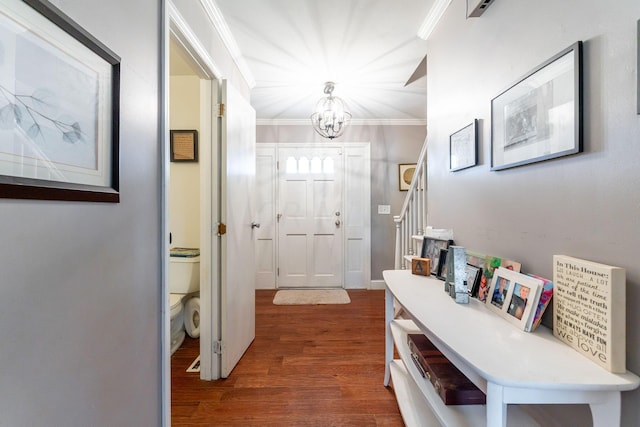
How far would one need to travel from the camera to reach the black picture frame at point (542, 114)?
790 mm

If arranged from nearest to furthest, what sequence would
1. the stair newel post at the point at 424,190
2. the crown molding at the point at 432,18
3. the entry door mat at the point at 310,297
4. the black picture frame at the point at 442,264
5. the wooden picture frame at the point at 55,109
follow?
the wooden picture frame at the point at 55,109 < the black picture frame at the point at 442,264 < the crown molding at the point at 432,18 < the stair newel post at the point at 424,190 < the entry door mat at the point at 310,297

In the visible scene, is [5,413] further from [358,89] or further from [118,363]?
[358,89]

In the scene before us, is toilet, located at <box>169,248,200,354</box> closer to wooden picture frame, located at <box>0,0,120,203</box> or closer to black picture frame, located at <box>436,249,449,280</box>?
wooden picture frame, located at <box>0,0,120,203</box>

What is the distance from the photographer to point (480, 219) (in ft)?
4.26

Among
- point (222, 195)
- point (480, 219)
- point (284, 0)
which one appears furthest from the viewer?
point (222, 195)

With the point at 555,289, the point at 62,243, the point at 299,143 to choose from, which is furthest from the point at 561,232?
the point at 299,143

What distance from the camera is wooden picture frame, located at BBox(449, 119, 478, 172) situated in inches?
51.7

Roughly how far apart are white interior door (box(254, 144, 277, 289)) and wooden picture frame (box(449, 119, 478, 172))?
2584mm

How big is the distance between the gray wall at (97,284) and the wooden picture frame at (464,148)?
1.46 meters

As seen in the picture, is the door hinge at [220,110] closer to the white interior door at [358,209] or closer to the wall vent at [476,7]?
the wall vent at [476,7]

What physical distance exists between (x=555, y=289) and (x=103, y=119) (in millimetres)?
1498

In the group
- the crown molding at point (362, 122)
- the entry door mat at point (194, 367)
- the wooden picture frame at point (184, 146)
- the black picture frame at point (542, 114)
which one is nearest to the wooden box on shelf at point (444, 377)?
the black picture frame at point (542, 114)

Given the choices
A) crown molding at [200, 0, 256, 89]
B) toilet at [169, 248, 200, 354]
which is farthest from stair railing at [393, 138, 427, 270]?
toilet at [169, 248, 200, 354]

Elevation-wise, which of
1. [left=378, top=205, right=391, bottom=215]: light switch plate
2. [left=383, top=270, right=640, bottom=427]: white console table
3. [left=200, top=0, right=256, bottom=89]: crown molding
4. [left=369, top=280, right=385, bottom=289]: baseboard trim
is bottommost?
[left=369, top=280, right=385, bottom=289]: baseboard trim
